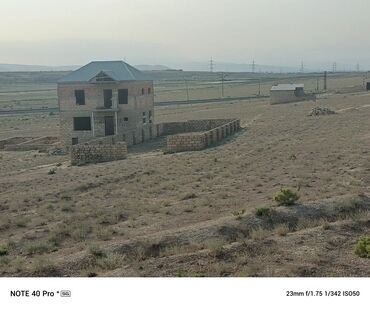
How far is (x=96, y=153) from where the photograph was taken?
105 ft

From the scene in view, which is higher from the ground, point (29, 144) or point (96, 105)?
point (96, 105)

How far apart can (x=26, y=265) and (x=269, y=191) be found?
9.22 meters

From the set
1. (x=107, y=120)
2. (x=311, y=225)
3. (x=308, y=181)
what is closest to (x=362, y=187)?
(x=308, y=181)

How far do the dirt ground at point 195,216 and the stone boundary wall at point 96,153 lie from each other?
8.54ft

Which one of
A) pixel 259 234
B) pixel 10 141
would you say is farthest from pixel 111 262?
pixel 10 141

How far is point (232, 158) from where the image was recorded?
27.0 meters

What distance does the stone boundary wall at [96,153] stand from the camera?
31.8 meters

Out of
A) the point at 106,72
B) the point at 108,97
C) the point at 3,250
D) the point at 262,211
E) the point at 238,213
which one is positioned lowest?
the point at 3,250

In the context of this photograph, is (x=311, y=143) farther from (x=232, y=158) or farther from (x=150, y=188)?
(x=150, y=188)

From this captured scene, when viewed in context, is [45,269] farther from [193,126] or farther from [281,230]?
[193,126]

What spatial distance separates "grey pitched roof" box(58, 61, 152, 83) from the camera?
4476cm

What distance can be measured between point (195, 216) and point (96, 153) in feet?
60.8

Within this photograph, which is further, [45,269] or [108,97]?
[108,97]

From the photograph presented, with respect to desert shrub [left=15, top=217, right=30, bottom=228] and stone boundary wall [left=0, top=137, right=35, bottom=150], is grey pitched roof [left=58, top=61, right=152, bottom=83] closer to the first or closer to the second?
stone boundary wall [left=0, top=137, right=35, bottom=150]
